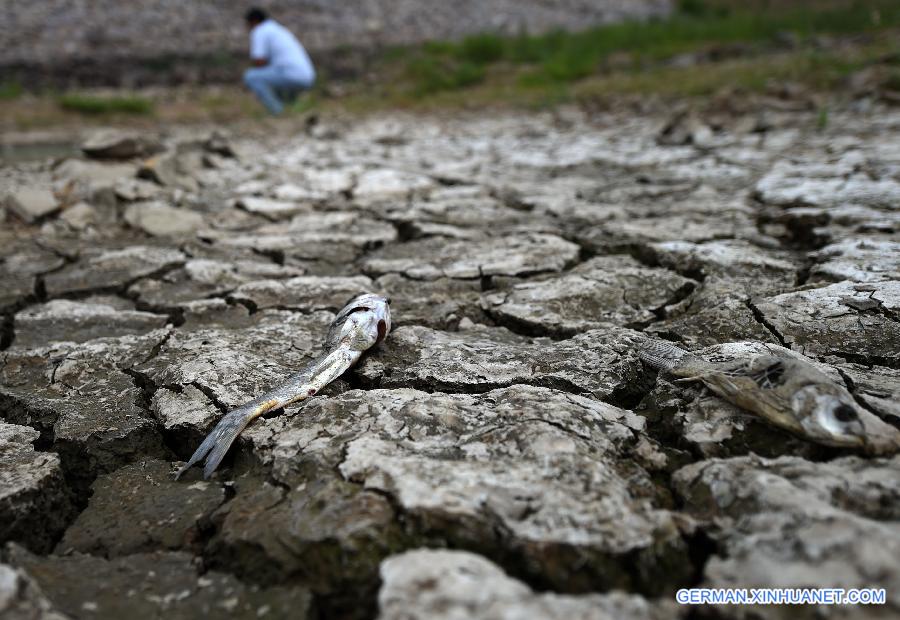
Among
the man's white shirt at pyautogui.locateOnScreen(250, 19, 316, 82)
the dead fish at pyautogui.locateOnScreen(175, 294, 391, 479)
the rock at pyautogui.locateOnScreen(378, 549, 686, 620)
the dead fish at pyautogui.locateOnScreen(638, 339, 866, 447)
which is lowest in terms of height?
the dead fish at pyautogui.locateOnScreen(175, 294, 391, 479)

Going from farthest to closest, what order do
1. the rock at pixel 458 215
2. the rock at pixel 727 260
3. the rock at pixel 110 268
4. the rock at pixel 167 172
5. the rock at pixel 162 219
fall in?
1. the rock at pixel 167 172
2. the rock at pixel 162 219
3. the rock at pixel 458 215
4. the rock at pixel 110 268
5. the rock at pixel 727 260

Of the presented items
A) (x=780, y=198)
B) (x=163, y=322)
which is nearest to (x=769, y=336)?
(x=780, y=198)

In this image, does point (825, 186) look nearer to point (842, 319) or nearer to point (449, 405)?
point (842, 319)

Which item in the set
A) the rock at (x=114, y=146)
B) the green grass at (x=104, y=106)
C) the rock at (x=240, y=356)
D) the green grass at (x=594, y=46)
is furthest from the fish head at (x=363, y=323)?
the green grass at (x=104, y=106)

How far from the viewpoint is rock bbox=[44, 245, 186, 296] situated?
2130mm

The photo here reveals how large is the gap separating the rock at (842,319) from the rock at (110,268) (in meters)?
2.02

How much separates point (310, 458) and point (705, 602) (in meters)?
0.65

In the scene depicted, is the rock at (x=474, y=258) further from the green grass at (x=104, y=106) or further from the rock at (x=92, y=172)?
the green grass at (x=104, y=106)

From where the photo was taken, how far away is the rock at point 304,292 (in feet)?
6.17

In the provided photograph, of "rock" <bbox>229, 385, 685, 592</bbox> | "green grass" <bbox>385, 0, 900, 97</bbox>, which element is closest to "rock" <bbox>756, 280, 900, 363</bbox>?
"rock" <bbox>229, 385, 685, 592</bbox>

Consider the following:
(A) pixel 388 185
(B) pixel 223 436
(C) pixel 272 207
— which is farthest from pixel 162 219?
(B) pixel 223 436

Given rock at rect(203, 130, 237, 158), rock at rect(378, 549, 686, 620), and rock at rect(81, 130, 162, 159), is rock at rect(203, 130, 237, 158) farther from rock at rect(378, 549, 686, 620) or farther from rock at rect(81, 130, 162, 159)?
rock at rect(378, 549, 686, 620)

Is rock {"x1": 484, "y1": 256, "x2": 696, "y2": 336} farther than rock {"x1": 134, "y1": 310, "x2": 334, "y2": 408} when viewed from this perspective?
Yes

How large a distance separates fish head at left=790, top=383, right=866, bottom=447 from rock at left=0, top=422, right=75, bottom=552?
4.13 feet
